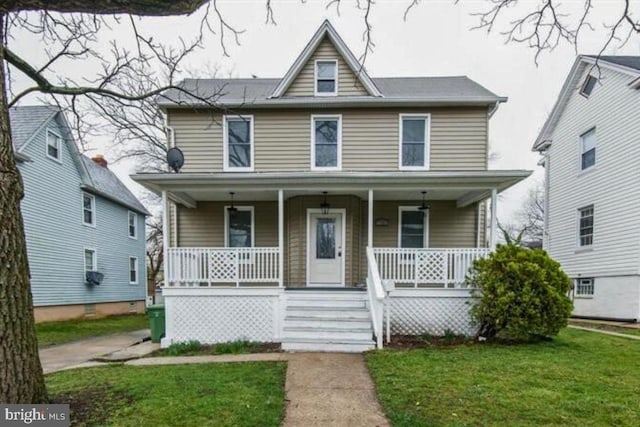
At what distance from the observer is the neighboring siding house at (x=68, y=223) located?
11.7m

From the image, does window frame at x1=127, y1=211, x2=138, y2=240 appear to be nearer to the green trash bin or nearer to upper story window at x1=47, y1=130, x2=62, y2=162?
upper story window at x1=47, y1=130, x2=62, y2=162

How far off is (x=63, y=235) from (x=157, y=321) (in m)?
8.39

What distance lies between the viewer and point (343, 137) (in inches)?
378

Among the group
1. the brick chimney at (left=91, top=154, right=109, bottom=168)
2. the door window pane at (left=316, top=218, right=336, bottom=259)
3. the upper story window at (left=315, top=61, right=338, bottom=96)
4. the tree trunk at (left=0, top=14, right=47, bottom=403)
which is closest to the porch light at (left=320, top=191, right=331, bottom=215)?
the door window pane at (left=316, top=218, right=336, bottom=259)

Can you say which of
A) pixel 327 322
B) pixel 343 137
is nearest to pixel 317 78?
pixel 343 137

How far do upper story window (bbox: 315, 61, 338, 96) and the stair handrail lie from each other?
4.92 metres

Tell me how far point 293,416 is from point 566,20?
5.72m

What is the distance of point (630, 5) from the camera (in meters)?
3.91

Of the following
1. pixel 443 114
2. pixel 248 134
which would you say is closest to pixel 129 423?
pixel 248 134

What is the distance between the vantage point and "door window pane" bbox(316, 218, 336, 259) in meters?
9.17

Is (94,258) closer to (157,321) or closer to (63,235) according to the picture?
(63,235)

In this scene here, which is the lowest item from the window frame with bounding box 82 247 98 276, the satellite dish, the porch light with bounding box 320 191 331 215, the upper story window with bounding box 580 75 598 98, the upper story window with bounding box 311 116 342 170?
the window frame with bounding box 82 247 98 276

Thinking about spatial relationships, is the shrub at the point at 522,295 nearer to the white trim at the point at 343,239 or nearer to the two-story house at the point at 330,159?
the two-story house at the point at 330,159

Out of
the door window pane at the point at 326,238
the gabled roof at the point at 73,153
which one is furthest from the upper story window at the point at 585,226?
the gabled roof at the point at 73,153
